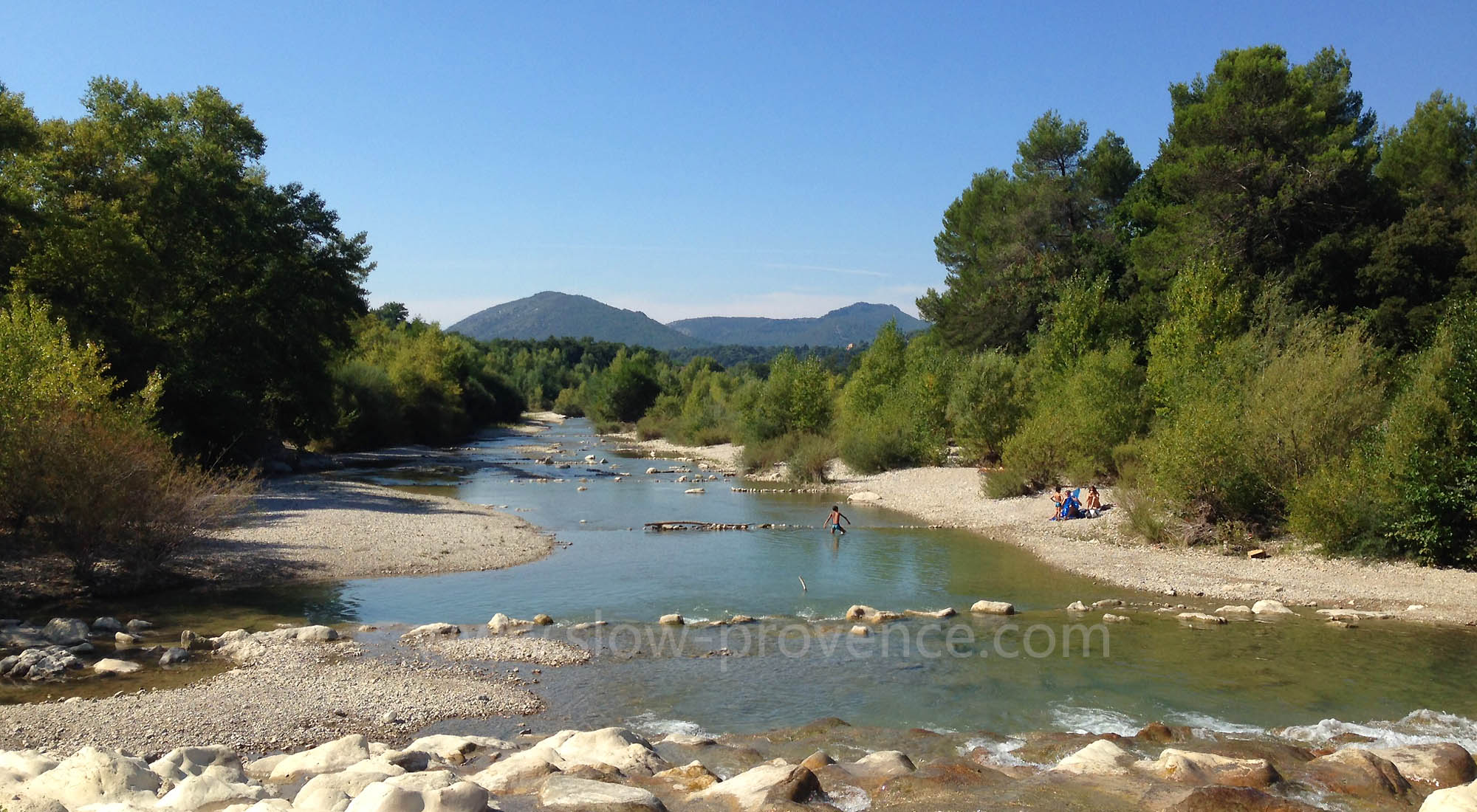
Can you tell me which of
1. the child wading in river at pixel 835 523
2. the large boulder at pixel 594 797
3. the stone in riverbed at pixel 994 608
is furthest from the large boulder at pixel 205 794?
the child wading in river at pixel 835 523

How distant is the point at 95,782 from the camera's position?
904cm

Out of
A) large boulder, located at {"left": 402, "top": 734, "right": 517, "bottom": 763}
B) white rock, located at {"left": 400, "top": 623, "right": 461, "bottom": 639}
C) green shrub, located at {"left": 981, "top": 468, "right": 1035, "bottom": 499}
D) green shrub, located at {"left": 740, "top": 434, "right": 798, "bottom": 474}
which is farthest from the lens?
green shrub, located at {"left": 740, "top": 434, "right": 798, "bottom": 474}

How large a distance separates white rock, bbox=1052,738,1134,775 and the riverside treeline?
15005 mm

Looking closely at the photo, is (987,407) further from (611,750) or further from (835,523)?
(611,750)

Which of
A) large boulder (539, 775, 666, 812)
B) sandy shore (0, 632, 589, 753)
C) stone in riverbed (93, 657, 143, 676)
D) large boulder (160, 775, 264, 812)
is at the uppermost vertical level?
large boulder (160, 775, 264, 812)

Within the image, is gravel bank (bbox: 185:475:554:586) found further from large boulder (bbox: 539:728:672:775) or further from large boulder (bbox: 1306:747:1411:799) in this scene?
large boulder (bbox: 1306:747:1411:799)

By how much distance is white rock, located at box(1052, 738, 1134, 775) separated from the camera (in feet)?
35.6

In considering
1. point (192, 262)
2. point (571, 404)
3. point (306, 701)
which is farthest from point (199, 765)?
point (571, 404)

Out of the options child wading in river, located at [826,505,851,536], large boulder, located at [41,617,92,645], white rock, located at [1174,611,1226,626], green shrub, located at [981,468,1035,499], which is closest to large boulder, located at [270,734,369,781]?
large boulder, located at [41,617,92,645]

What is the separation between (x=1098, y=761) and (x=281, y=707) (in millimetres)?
11033

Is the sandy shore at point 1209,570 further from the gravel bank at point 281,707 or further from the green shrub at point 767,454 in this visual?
the green shrub at point 767,454

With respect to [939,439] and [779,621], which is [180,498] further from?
[939,439]

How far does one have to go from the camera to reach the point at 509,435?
318 feet

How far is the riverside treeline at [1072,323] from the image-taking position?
21953 mm
